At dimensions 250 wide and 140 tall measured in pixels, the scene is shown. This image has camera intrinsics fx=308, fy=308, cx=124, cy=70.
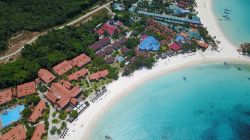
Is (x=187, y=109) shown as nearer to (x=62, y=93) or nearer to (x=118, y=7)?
(x=62, y=93)

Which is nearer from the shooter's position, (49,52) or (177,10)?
(49,52)

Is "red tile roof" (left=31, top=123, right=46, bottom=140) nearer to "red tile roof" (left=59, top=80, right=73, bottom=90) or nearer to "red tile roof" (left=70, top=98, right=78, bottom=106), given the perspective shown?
"red tile roof" (left=70, top=98, right=78, bottom=106)

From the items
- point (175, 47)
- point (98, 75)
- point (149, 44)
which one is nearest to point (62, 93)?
point (98, 75)

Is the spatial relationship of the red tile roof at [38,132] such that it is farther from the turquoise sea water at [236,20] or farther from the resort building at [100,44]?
the turquoise sea water at [236,20]

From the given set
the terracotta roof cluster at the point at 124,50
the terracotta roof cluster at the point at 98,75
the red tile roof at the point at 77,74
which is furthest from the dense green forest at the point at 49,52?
the terracotta roof cluster at the point at 124,50

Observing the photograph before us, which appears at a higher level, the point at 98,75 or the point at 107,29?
the point at 107,29

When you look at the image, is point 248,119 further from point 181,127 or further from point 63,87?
point 63,87
